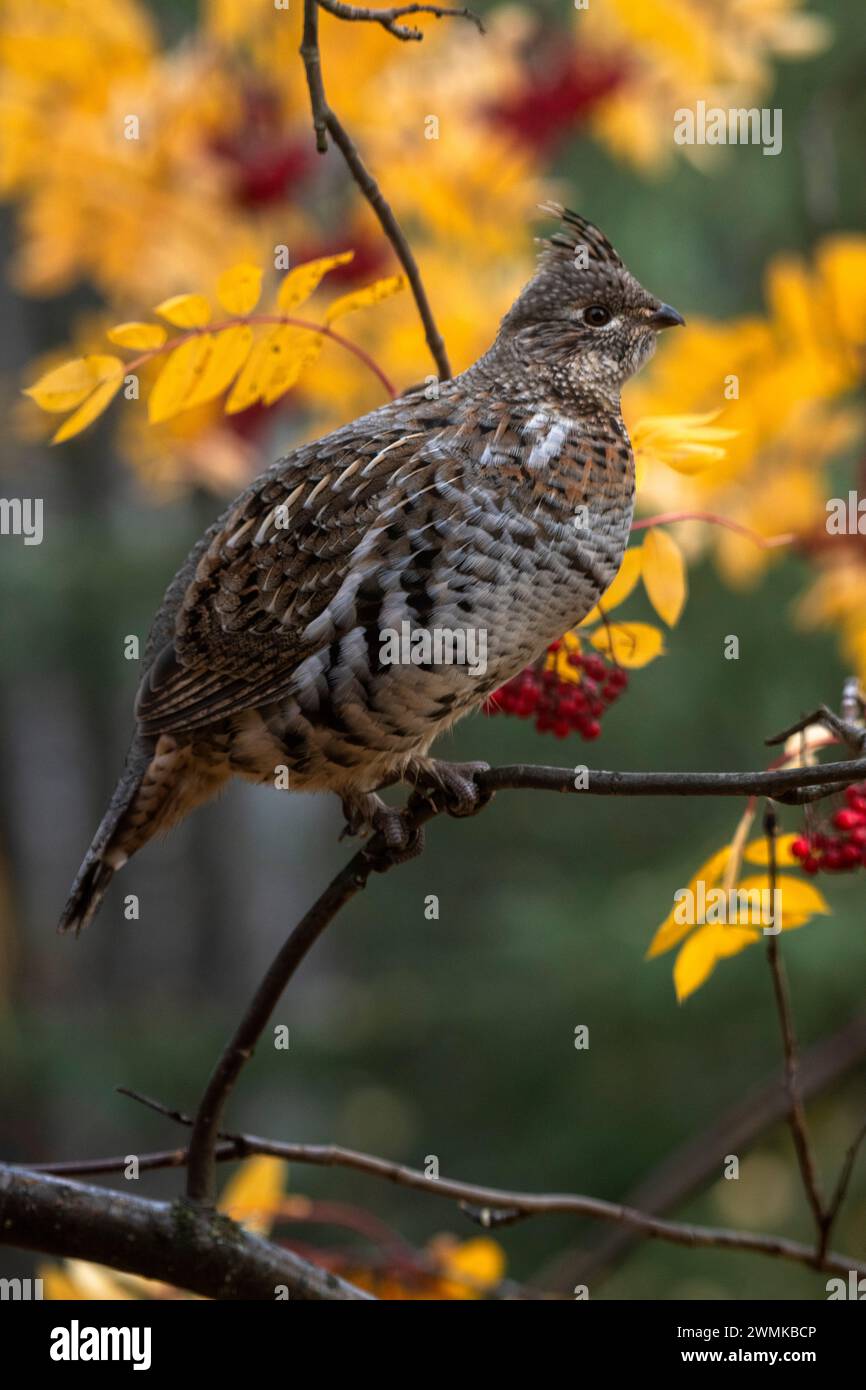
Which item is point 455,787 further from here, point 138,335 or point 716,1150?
point 716,1150

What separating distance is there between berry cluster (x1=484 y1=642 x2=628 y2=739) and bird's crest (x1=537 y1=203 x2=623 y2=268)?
670 millimetres

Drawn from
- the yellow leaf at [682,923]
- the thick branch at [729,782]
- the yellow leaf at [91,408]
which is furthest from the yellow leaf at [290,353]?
the yellow leaf at [682,923]

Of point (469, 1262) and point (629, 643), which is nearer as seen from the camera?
point (629, 643)

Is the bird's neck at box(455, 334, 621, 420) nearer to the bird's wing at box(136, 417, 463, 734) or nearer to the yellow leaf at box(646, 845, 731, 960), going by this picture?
the bird's wing at box(136, 417, 463, 734)

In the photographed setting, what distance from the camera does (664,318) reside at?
104 inches

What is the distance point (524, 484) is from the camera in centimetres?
241

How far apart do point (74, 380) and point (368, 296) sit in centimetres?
42

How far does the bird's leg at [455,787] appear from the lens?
7.75 feet

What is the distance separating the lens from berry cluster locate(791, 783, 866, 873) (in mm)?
2285

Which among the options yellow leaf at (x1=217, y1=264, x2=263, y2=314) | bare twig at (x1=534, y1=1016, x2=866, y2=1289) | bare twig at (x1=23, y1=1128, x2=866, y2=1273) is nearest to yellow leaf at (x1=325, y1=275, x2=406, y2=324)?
yellow leaf at (x1=217, y1=264, x2=263, y2=314)

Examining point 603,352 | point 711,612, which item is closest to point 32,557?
point 711,612

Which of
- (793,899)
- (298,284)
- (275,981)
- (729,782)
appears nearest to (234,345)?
(298,284)

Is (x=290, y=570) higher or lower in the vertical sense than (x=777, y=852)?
higher
